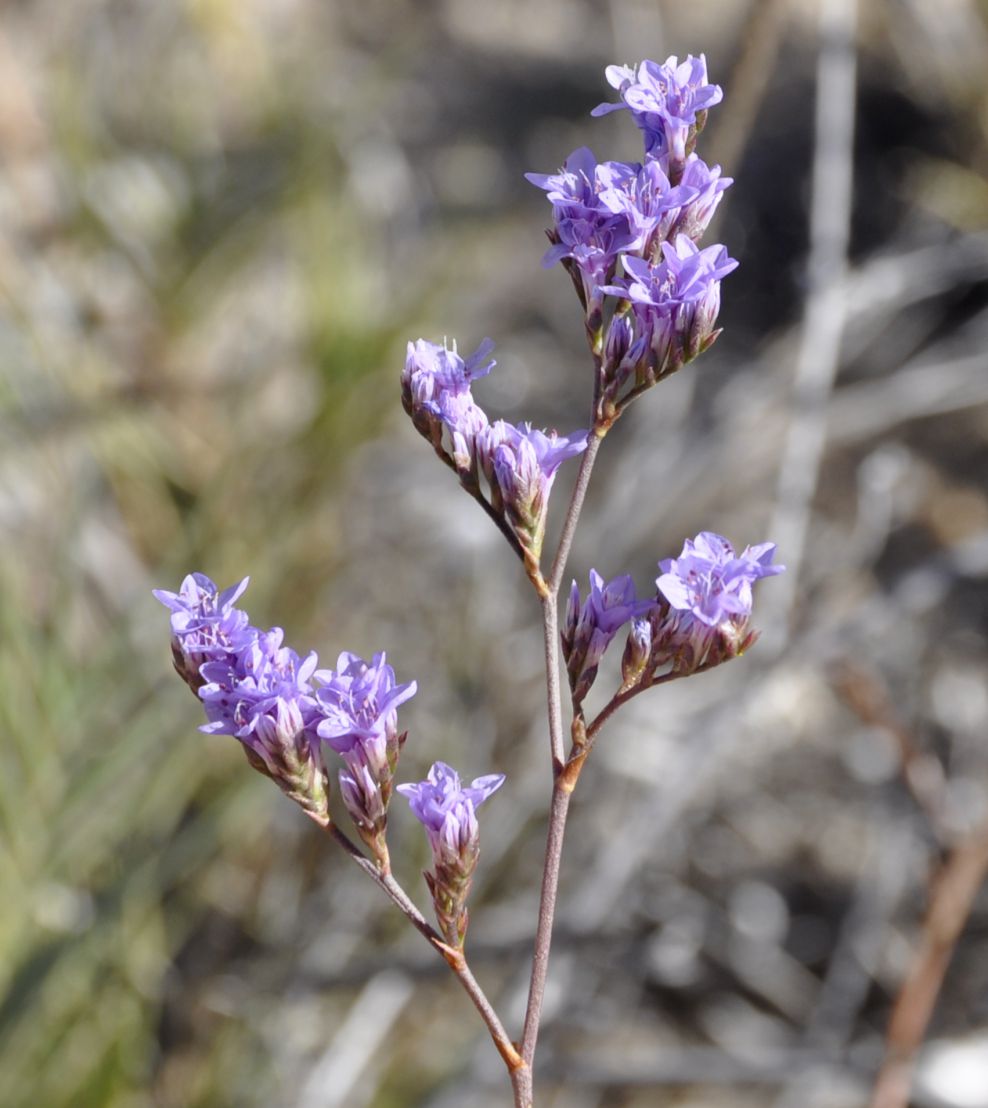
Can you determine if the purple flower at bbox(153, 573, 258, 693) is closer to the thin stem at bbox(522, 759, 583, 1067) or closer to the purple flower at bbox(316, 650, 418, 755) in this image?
the purple flower at bbox(316, 650, 418, 755)

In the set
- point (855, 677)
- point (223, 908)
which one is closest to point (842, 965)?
point (855, 677)

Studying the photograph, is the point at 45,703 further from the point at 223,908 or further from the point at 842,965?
the point at 842,965

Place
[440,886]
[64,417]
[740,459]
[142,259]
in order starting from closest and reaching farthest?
[440,886] < [64,417] < [740,459] < [142,259]

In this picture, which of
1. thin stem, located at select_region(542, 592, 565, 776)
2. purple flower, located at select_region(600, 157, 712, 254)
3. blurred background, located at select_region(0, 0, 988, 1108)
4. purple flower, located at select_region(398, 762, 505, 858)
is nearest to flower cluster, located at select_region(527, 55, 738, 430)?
purple flower, located at select_region(600, 157, 712, 254)

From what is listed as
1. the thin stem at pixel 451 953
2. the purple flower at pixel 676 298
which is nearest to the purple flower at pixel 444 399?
the purple flower at pixel 676 298

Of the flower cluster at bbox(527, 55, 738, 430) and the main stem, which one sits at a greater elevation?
the flower cluster at bbox(527, 55, 738, 430)

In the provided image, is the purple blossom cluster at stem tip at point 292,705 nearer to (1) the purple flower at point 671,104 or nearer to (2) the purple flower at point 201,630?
(2) the purple flower at point 201,630
